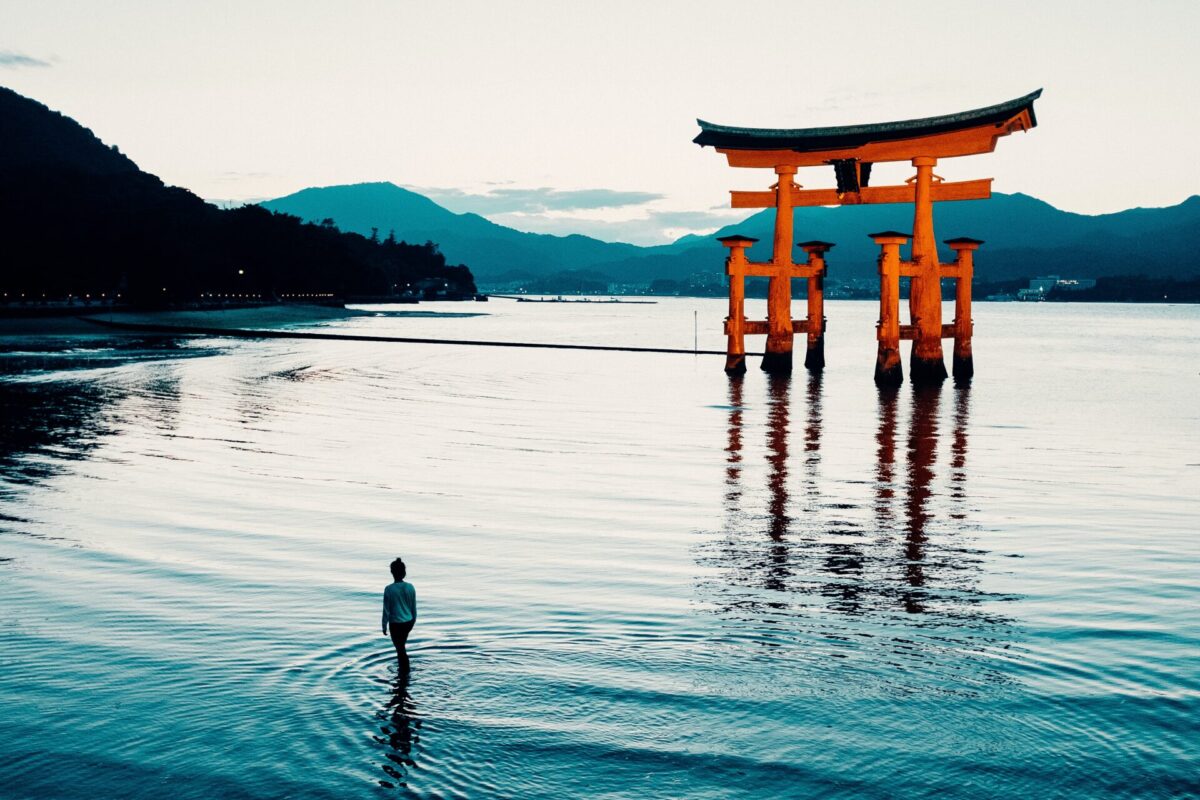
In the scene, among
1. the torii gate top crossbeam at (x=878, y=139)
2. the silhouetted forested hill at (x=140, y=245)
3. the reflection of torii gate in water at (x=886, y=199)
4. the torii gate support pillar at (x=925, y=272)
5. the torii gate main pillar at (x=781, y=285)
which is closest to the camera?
the torii gate top crossbeam at (x=878, y=139)

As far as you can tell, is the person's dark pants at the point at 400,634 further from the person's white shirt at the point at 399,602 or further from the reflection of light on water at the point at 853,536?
the reflection of light on water at the point at 853,536

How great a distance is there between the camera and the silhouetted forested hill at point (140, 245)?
112 meters

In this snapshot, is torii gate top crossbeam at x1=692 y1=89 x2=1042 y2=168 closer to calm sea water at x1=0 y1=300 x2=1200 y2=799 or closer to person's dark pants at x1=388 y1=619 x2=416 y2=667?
calm sea water at x1=0 y1=300 x2=1200 y2=799

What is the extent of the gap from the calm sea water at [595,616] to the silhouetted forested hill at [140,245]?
94.5m

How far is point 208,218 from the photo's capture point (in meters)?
179

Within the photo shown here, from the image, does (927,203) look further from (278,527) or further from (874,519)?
(278,527)

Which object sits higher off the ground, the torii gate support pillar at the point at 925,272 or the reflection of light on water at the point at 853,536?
the torii gate support pillar at the point at 925,272

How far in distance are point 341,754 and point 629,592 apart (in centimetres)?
554

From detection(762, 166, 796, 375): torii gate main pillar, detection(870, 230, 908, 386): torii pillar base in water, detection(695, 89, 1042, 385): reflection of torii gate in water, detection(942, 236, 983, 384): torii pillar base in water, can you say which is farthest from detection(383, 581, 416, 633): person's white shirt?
detection(942, 236, 983, 384): torii pillar base in water

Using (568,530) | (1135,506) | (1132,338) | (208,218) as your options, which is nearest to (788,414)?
(1135,506)

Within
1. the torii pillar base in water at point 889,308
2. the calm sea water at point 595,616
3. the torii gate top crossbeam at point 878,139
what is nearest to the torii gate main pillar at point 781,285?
the torii gate top crossbeam at point 878,139

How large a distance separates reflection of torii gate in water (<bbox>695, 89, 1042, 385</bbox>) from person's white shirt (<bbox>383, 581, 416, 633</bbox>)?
38.0 metres

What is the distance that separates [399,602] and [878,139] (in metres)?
40.6

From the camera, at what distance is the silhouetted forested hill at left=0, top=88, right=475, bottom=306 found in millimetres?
112062
